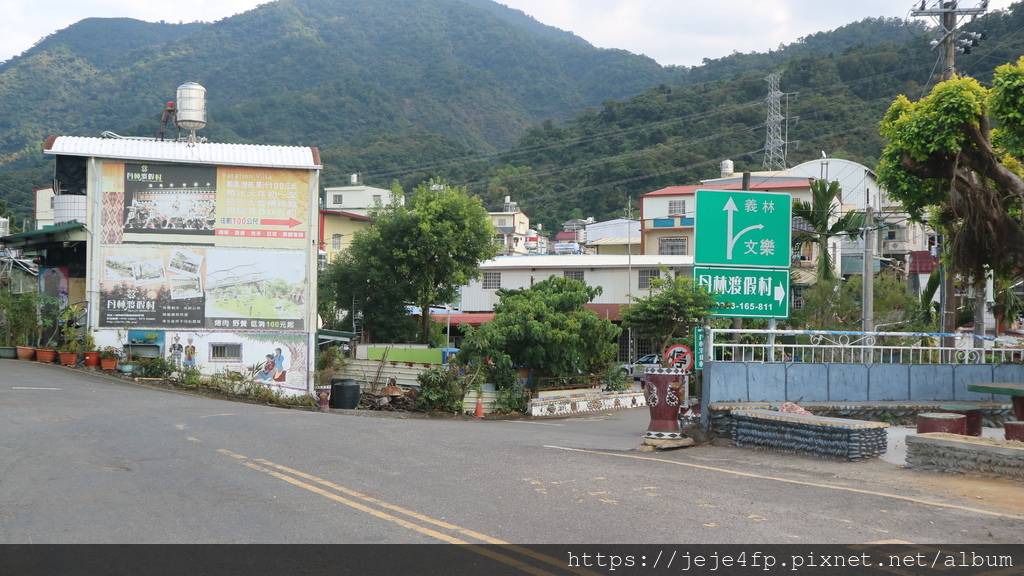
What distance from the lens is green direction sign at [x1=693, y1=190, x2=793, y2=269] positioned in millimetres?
14547

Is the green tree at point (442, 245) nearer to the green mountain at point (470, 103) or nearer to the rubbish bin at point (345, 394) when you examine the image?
the rubbish bin at point (345, 394)

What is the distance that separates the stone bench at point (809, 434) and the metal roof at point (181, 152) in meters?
19.3

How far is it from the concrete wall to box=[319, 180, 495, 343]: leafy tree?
2264cm

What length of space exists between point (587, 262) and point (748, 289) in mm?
32114

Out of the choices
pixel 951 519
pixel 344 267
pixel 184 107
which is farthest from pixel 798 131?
pixel 951 519

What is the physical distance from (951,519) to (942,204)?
457 inches

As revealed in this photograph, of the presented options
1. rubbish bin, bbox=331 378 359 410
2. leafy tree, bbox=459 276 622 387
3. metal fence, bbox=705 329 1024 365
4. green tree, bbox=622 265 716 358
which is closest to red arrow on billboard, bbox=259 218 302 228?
rubbish bin, bbox=331 378 359 410

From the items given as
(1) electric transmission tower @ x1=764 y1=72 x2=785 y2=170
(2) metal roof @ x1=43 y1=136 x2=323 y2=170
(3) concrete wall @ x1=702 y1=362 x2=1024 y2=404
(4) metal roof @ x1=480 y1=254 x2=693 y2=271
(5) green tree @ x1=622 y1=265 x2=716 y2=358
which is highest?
(1) electric transmission tower @ x1=764 y1=72 x2=785 y2=170

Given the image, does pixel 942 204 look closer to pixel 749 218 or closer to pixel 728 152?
pixel 749 218

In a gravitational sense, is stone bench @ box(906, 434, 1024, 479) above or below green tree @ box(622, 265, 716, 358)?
below

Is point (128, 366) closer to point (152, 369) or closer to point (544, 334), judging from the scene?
point (152, 369)

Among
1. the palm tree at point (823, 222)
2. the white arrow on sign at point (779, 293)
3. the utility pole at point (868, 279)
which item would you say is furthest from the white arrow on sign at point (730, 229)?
the utility pole at point (868, 279)

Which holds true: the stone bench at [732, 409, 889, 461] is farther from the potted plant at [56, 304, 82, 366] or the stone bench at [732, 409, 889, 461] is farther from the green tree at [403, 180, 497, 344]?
the green tree at [403, 180, 497, 344]

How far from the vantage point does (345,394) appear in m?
27.0
